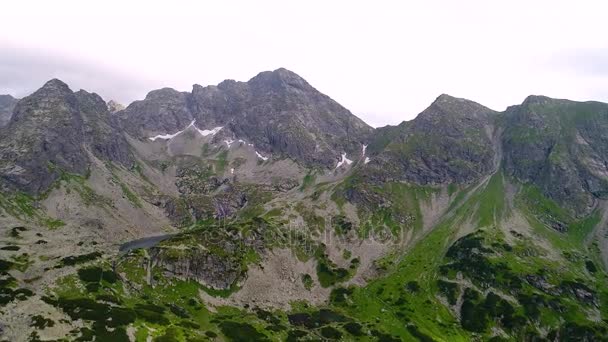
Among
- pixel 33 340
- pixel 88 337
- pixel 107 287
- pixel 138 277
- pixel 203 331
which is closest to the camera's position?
pixel 33 340

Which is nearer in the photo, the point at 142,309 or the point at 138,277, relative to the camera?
the point at 142,309

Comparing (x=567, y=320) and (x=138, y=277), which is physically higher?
(x=567, y=320)

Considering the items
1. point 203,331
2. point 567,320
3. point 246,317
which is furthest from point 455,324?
point 203,331

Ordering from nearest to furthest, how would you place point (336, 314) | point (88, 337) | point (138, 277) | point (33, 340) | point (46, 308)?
point (33, 340)
point (88, 337)
point (46, 308)
point (138, 277)
point (336, 314)

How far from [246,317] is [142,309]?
38.3m

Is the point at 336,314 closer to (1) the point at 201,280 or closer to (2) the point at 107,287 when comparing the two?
(1) the point at 201,280

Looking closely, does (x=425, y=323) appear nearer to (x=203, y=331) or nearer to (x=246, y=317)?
(x=246, y=317)

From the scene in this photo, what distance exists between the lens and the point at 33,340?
384 feet

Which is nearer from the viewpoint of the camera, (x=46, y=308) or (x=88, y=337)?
(x=88, y=337)

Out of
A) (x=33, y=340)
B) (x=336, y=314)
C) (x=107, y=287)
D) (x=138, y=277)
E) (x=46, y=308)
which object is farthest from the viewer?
(x=336, y=314)

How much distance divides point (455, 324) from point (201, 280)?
107m

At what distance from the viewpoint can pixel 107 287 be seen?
164625 millimetres

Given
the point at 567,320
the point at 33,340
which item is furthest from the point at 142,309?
the point at 567,320

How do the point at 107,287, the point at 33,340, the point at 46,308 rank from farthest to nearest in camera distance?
the point at 107,287
the point at 46,308
the point at 33,340
